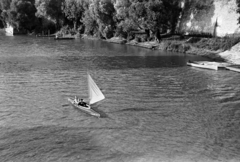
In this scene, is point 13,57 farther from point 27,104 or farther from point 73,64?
point 27,104

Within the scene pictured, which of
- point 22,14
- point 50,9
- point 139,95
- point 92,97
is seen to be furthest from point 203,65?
point 22,14

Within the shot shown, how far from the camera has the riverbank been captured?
61312 mm

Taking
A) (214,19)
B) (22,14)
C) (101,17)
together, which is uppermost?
(22,14)

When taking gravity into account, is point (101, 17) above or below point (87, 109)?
above

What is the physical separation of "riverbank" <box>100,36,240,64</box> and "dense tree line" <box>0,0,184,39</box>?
196 inches

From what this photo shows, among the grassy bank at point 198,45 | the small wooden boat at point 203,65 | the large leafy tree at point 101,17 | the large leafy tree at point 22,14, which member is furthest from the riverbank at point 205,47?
the large leafy tree at point 22,14

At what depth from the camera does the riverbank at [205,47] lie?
61.3 metres

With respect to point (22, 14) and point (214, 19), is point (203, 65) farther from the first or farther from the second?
point (22, 14)

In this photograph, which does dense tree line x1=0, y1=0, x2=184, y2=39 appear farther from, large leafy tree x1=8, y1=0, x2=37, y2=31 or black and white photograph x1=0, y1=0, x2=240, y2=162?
black and white photograph x1=0, y1=0, x2=240, y2=162

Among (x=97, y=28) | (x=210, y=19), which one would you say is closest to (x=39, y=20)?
(x=97, y=28)

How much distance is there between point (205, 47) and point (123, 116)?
46.1 metres

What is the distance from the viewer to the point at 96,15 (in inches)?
3789

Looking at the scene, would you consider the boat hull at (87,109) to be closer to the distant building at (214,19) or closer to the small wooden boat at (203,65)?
the small wooden boat at (203,65)

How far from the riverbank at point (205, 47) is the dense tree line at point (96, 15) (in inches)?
196
